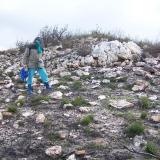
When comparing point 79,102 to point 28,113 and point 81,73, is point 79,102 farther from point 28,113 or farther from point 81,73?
point 81,73

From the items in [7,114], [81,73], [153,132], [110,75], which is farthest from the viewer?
[81,73]

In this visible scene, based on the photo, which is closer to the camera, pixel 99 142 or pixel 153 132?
pixel 99 142

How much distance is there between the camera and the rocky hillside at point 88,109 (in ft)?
33.0

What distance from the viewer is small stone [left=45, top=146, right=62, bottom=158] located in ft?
32.0

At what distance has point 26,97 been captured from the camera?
13.8 meters

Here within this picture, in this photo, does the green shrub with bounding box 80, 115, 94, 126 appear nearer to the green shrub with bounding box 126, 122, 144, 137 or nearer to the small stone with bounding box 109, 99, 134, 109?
the green shrub with bounding box 126, 122, 144, 137

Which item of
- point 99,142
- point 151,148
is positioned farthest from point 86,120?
point 151,148

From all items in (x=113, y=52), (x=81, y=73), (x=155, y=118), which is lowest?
(x=81, y=73)

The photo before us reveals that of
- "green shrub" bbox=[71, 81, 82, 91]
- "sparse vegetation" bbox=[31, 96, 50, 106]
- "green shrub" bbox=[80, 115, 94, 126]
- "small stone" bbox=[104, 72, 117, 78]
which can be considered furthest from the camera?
"small stone" bbox=[104, 72, 117, 78]

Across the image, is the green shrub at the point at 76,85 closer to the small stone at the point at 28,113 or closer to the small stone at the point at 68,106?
the small stone at the point at 68,106

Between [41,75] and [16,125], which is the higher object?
[41,75]

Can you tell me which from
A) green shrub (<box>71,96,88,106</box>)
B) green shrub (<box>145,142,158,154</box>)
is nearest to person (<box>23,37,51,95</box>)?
green shrub (<box>71,96,88,106</box>)

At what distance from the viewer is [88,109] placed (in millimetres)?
12258

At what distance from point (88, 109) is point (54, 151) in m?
2.60
